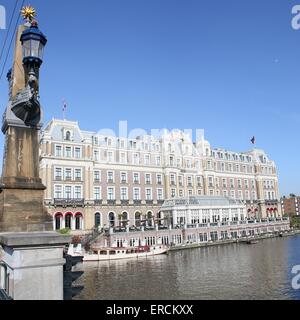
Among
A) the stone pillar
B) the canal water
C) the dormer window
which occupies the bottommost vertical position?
the canal water

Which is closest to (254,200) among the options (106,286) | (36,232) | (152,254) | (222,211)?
(222,211)

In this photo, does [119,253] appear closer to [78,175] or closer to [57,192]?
[57,192]

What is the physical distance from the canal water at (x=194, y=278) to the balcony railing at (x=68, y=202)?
47.1 ft

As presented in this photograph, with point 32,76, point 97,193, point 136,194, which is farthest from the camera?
point 136,194

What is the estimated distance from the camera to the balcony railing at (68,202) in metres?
48.4

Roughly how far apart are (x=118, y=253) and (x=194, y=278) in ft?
51.7

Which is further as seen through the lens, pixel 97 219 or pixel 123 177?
pixel 123 177

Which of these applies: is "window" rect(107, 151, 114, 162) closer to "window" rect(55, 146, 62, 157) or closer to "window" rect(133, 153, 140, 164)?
"window" rect(133, 153, 140, 164)

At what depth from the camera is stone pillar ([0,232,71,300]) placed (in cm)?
452

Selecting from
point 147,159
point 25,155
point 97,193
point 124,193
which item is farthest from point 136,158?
point 25,155

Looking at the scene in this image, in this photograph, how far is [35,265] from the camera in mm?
4602

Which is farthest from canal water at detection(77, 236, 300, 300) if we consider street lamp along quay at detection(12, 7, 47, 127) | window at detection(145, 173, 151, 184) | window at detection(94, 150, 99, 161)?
window at detection(145, 173, 151, 184)

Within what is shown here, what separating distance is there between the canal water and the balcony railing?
47.1 ft

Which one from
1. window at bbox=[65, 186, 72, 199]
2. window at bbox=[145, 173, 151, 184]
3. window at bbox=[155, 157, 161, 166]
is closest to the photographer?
window at bbox=[65, 186, 72, 199]
